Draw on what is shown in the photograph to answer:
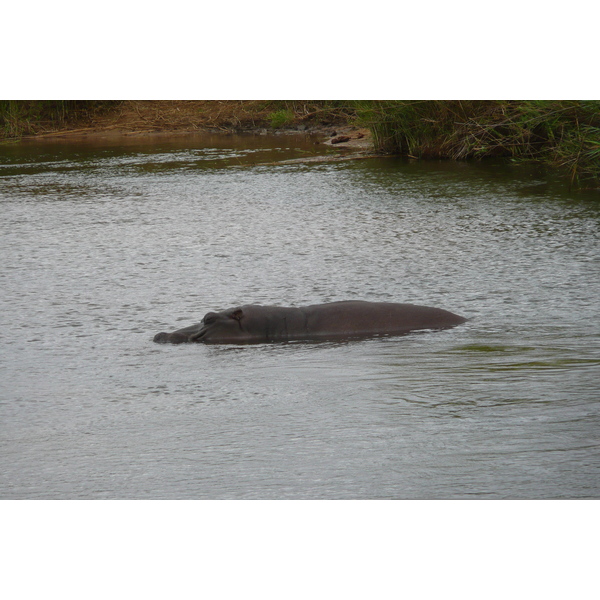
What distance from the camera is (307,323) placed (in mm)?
4414

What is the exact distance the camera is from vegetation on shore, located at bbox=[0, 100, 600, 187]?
25.4 ft

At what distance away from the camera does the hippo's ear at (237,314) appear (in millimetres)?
4410

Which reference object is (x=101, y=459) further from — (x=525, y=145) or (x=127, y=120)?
(x=127, y=120)

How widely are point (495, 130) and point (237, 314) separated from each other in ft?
19.0

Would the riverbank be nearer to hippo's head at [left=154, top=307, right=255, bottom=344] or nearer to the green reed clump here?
the green reed clump

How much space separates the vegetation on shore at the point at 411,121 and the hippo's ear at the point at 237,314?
3846 mm

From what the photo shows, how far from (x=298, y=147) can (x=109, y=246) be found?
19.4 ft

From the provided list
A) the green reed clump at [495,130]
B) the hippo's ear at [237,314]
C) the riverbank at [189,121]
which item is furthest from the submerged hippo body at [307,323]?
the riverbank at [189,121]

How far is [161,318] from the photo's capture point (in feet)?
15.5

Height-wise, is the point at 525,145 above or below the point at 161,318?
above

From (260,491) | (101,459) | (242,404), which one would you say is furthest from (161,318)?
(260,491)

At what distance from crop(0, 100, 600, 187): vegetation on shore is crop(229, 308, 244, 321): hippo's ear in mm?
3846

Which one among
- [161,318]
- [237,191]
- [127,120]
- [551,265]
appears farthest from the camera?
[127,120]

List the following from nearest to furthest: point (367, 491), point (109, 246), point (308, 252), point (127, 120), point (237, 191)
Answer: point (367, 491) → point (308, 252) → point (109, 246) → point (237, 191) → point (127, 120)
